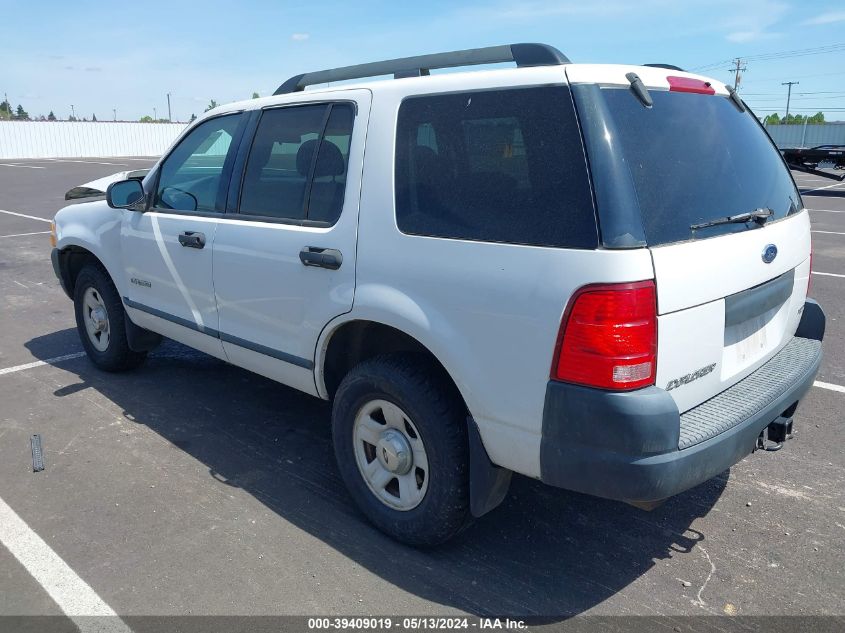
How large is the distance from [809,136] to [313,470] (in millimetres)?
61637

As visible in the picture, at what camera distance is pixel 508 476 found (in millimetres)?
2926

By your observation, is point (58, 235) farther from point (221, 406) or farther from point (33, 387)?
point (221, 406)

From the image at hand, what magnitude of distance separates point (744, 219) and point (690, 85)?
60 centimetres

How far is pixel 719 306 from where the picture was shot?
2.63 metres

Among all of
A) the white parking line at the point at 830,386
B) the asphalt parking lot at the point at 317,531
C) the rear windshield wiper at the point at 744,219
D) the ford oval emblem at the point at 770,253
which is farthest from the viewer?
the white parking line at the point at 830,386

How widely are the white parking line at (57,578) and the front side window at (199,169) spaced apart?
190cm

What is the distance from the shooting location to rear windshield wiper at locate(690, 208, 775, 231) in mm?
2653

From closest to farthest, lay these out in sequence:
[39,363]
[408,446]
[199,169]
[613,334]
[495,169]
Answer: [613,334] → [495,169] → [408,446] → [199,169] → [39,363]

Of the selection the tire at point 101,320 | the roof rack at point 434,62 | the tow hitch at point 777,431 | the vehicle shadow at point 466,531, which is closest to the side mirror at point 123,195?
the tire at point 101,320

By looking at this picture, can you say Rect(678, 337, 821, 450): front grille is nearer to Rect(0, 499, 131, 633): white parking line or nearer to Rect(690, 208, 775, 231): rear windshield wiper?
Rect(690, 208, 775, 231): rear windshield wiper

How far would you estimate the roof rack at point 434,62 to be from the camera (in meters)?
2.85

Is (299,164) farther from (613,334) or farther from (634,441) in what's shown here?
(634,441)

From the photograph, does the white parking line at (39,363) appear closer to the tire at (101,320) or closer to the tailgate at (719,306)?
the tire at (101,320)

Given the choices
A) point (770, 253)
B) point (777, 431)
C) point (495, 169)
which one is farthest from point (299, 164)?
point (777, 431)
